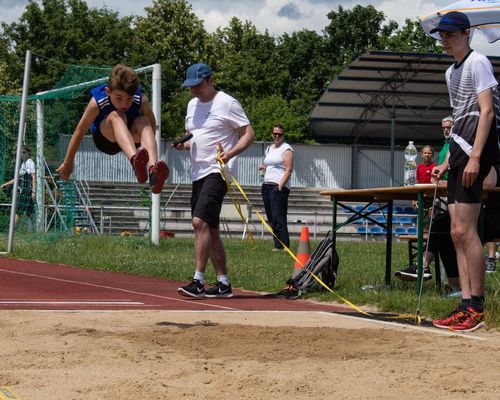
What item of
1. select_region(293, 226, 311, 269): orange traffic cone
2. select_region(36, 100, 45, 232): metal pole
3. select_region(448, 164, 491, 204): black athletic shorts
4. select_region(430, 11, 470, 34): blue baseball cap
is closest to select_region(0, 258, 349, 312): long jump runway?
select_region(293, 226, 311, 269): orange traffic cone

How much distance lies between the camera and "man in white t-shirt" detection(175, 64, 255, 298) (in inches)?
375

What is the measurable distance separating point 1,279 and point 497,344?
655cm

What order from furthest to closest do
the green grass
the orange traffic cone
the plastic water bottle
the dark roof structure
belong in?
the dark roof structure, the orange traffic cone, the plastic water bottle, the green grass

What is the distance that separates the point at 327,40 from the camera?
2960 inches

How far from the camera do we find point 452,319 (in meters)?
7.46

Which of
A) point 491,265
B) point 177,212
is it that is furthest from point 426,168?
point 177,212

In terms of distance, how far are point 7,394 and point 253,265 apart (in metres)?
8.91

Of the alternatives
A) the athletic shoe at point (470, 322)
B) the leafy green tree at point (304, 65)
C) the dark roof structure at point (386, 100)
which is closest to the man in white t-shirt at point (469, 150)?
the athletic shoe at point (470, 322)

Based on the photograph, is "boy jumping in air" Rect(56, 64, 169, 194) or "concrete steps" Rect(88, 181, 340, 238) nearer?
"boy jumping in air" Rect(56, 64, 169, 194)

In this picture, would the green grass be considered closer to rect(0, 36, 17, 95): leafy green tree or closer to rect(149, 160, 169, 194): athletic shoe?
rect(149, 160, 169, 194): athletic shoe

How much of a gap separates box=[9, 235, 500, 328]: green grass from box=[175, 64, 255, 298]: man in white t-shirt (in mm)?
1098

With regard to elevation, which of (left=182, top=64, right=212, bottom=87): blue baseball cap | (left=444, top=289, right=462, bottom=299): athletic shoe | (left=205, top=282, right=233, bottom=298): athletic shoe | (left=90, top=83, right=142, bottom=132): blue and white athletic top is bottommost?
(left=205, top=282, right=233, bottom=298): athletic shoe

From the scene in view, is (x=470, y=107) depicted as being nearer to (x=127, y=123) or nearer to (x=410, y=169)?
(x=127, y=123)

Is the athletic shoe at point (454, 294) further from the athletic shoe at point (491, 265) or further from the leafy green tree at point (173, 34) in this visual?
the leafy green tree at point (173, 34)
